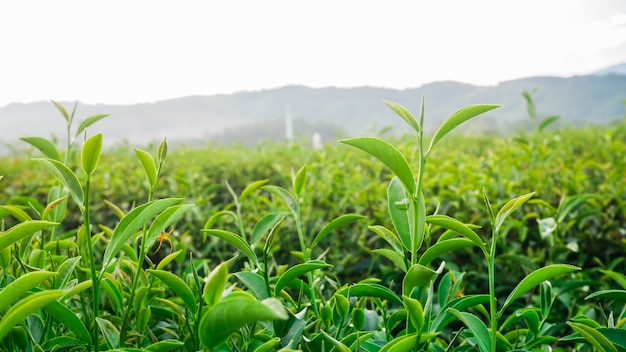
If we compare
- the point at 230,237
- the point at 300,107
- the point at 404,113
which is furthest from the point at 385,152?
the point at 300,107

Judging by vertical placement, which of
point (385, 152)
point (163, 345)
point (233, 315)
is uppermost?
point (385, 152)

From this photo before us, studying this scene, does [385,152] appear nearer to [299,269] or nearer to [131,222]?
[299,269]

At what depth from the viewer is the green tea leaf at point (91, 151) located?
1.92 ft

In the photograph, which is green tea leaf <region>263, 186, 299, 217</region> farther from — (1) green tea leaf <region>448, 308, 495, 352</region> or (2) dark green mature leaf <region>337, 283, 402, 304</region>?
(1) green tea leaf <region>448, 308, 495, 352</region>

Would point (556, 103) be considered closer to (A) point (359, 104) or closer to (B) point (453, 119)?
(A) point (359, 104)

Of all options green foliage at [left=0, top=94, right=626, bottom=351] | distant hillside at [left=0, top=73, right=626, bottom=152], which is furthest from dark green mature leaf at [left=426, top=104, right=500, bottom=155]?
distant hillside at [left=0, top=73, right=626, bottom=152]

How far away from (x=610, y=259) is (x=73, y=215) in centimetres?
236

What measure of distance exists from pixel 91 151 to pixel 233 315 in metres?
0.28

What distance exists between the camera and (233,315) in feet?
1.39

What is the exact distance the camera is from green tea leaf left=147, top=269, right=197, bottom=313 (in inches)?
24.6

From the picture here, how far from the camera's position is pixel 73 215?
269 centimetres

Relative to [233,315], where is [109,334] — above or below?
below

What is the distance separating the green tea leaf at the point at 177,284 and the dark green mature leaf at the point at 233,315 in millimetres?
187

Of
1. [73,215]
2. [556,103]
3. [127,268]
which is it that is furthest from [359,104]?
[127,268]
